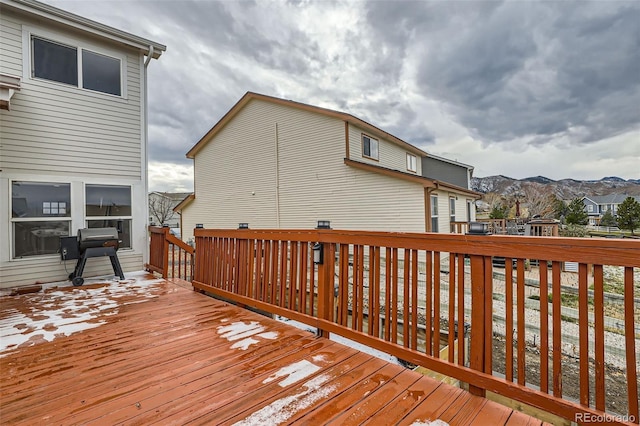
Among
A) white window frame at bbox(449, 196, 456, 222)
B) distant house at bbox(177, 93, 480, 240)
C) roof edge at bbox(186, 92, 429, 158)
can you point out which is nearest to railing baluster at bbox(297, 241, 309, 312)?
distant house at bbox(177, 93, 480, 240)

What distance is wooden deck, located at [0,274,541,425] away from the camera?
1524 millimetres

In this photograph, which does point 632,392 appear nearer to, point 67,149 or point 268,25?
point 67,149

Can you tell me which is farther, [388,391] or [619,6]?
[619,6]

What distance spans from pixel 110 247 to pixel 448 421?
5457 mm

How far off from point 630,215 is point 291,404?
30.0m

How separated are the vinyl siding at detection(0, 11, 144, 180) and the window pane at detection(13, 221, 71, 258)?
90 cm

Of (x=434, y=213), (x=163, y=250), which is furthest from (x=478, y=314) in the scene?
(x=434, y=213)

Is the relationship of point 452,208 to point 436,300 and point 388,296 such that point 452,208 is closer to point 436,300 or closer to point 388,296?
point 388,296

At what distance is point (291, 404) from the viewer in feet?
5.29

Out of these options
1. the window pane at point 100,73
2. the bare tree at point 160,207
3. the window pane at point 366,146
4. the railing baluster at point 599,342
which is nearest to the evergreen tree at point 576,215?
the window pane at point 366,146

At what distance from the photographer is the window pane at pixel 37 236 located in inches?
184

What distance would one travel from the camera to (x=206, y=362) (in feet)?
6.98

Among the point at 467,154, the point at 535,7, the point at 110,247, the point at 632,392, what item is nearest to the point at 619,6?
the point at 535,7

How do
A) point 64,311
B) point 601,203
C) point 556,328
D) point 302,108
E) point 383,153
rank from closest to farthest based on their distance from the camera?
1. point 556,328
2. point 64,311
3. point 302,108
4. point 383,153
5. point 601,203
